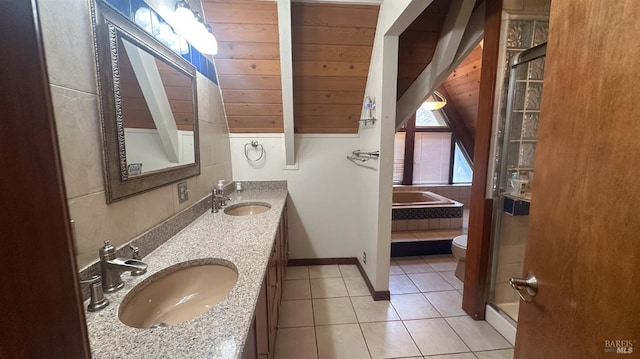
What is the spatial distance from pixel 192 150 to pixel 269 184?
3.72 ft

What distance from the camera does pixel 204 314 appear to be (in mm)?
771

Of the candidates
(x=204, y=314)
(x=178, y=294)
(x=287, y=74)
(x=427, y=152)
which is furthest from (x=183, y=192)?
(x=427, y=152)

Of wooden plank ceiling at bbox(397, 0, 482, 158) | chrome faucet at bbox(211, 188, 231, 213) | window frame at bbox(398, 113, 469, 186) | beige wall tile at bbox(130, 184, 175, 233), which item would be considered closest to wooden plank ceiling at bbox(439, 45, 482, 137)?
wooden plank ceiling at bbox(397, 0, 482, 158)

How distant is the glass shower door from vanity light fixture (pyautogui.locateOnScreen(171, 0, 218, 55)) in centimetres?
199

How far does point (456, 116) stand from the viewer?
4441 mm

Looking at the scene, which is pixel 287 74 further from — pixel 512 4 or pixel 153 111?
pixel 512 4

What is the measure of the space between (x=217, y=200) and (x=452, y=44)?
7.05 feet

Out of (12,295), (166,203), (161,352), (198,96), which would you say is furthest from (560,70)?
(198,96)

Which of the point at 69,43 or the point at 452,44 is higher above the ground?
the point at 452,44

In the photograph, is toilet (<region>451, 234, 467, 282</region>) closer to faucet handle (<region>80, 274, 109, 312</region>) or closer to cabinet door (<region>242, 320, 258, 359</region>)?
cabinet door (<region>242, 320, 258, 359</region>)

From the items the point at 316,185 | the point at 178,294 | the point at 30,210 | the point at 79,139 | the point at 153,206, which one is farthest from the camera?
the point at 316,185

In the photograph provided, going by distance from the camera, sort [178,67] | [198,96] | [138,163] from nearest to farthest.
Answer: [138,163]
[178,67]
[198,96]

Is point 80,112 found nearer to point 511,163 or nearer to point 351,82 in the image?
point 351,82

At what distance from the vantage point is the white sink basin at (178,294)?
3.10ft
